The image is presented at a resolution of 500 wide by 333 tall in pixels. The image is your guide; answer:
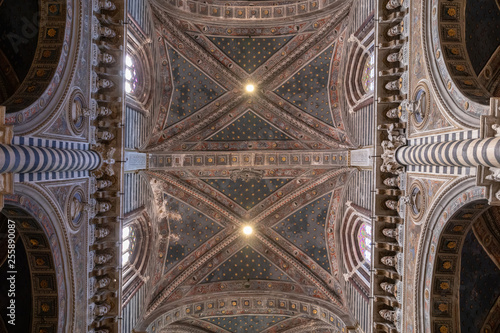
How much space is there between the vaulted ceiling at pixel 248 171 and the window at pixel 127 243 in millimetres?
1721

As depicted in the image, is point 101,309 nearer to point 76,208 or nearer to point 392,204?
point 76,208

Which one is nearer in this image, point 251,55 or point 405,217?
point 405,217

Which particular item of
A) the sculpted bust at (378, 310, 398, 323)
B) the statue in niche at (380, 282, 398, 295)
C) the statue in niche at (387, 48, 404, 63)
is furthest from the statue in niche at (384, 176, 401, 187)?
the sculpted bust at (378, 310, 398, 323)

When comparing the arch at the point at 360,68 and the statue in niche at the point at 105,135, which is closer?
the statue in niche at the point at 105,135

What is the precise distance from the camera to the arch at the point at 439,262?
384 inches

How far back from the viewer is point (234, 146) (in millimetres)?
17344

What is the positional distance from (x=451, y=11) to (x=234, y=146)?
10.6 metres

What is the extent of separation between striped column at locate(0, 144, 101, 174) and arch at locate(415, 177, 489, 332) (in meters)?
10.6

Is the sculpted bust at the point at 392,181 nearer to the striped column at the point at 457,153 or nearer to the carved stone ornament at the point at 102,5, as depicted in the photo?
the striped column at the point at 457,153

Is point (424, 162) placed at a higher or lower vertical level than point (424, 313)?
higher

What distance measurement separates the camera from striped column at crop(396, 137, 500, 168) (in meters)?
7.10

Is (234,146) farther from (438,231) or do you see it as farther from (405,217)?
(438,231)

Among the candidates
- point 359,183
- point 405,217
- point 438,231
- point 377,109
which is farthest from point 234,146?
point 438,231

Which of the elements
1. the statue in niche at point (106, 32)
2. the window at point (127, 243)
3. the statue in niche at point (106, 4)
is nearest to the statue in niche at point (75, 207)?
the window at point (127, 243)
